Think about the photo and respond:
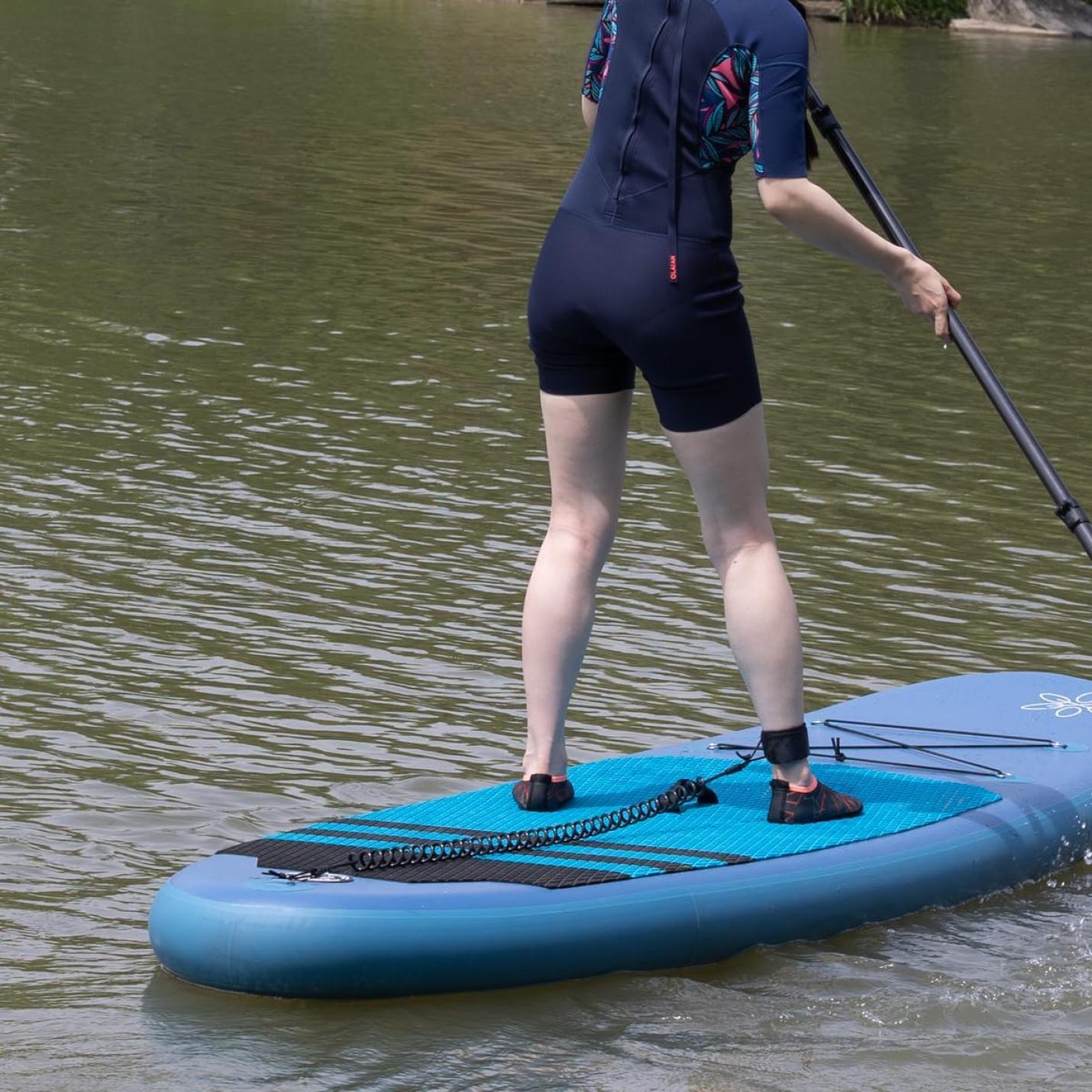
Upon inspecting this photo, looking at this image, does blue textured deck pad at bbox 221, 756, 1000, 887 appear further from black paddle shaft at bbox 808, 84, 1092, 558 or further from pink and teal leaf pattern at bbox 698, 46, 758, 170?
pink and teal leaf pattern at bbox 698, 46, 758, 170

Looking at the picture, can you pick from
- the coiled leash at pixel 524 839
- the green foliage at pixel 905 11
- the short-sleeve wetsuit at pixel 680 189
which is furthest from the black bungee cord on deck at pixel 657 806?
the green foliage at pixel 905 11

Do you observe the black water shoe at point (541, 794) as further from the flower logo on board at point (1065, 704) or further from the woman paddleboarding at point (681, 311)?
the flower logo on board at point (1065, 704)

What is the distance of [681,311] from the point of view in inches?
155

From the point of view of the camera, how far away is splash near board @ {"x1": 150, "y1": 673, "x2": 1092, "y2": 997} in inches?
143

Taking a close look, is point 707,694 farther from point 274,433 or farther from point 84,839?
point 274,433

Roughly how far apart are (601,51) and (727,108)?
1.32 feet

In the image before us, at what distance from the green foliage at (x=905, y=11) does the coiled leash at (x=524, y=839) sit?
126 feet

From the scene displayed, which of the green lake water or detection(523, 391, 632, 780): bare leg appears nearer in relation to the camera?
the green lake water

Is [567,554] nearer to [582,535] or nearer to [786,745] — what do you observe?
[582,535]

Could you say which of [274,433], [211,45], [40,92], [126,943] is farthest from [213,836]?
[211,45]

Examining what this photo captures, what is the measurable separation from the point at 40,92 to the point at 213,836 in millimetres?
16047

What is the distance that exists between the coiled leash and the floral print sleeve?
1.43 meters

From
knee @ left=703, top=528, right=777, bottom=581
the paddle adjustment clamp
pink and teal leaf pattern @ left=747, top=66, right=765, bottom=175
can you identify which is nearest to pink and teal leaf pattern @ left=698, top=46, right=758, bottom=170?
pink and teal leaf pattern @ left=747, top=66, right=765, bottom=175

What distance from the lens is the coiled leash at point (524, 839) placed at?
12.4ft
